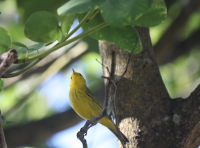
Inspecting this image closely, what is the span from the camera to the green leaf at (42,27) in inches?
48.5

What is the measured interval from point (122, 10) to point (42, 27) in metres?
0.52

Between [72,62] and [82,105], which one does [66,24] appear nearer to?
[82,105]

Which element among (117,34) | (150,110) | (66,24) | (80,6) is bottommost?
(150,110)

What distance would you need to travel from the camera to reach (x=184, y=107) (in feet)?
6.44

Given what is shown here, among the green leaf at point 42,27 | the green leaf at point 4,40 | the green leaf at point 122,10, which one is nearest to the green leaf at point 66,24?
the green leaf at point 42,27

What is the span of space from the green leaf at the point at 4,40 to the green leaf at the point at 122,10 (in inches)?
23.4

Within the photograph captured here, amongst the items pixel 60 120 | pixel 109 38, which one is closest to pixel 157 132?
pixel 109 38

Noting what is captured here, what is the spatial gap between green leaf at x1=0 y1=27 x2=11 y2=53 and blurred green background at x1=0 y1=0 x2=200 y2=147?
226cm

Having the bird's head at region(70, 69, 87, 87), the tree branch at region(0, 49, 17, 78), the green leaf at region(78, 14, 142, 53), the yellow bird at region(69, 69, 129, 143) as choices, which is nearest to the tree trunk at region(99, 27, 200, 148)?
the yellow bird at region(69, 69, 129, 143)

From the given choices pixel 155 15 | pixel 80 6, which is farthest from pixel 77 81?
pixel 80 6

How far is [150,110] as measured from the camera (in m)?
2.12

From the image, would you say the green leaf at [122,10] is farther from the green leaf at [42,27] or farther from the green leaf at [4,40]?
the green leaf at [4,40]

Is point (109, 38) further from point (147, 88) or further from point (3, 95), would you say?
point (3, 95)

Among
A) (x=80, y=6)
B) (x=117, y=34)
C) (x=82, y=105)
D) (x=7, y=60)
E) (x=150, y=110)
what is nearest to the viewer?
(x=80, y=6)
